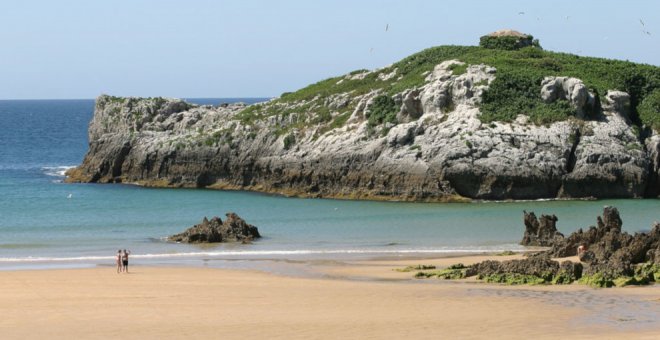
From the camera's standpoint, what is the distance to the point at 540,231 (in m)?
40.5

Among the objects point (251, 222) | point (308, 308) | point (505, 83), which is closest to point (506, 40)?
point (505, 83)

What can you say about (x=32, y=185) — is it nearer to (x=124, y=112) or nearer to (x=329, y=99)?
(x=124, y=112)

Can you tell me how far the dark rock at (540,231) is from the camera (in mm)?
40281

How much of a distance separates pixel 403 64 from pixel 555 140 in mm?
17101

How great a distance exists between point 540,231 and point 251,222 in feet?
46.6

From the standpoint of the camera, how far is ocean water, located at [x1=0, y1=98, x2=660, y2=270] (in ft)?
133

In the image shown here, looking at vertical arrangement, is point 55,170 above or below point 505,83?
below

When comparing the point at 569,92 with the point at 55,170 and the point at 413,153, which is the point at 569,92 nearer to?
the point at 413,153

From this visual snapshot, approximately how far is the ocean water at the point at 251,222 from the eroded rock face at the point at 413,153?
1794mm

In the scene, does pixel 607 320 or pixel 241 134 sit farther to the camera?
pixel 241 134

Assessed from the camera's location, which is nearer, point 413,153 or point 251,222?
point 251,222

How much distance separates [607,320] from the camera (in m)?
23.9

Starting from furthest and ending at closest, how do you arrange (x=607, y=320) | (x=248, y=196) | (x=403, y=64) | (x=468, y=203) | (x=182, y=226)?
(x=403, y=64)
(x=248, y=196)
(x=468, y=203)
(x=182, y=226)
(x=607, y=320)

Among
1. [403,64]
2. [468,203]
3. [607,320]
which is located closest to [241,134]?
[403,64]
